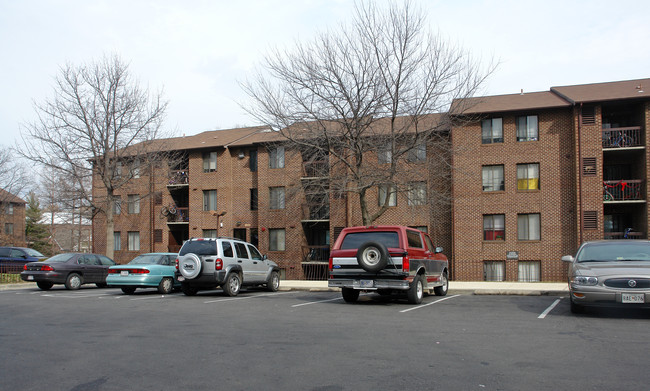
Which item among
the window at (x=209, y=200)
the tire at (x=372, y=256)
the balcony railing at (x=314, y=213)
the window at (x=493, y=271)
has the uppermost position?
the window at (x=209, y=200)

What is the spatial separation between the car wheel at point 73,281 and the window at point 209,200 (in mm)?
15070

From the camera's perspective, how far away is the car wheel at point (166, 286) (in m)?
17.6

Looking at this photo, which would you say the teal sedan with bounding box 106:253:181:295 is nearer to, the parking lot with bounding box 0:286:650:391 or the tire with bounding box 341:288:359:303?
the parking lot with bounding box 0:286:650:391

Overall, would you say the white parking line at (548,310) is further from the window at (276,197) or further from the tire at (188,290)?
the window at (276,197)

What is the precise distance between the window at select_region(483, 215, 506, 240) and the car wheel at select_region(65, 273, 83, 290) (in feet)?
62.6

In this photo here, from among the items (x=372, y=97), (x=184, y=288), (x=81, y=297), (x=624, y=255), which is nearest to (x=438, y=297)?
(x=624, y=255)

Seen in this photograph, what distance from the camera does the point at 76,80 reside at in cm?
2750

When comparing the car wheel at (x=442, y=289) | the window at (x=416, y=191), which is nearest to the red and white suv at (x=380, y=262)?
the car wheel at (x=442, y=289)

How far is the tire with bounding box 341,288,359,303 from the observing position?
14258 mm

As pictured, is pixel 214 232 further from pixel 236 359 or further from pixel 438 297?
pixel 236 359

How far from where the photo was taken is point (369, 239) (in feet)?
44.2

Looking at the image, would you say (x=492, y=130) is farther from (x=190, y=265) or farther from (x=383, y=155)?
(x=190, y=265)

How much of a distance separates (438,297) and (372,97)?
29.2ft

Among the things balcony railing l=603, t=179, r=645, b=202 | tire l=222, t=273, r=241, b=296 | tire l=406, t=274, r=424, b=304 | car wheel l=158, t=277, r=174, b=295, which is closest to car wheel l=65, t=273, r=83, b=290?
car wheel l=158, t=277, r=174, b=295
